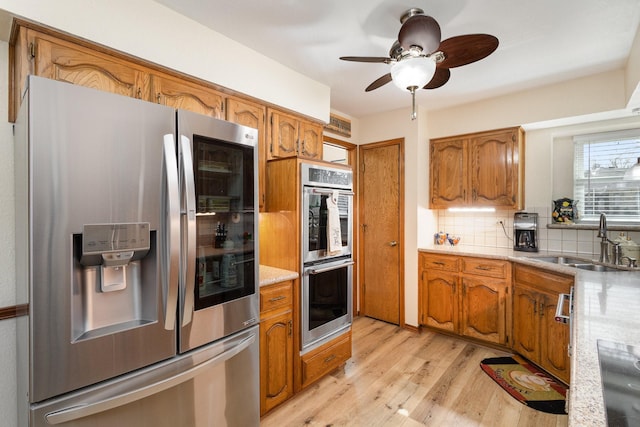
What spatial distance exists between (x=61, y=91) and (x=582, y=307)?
2.17 metres

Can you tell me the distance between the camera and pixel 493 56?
2.35 metres

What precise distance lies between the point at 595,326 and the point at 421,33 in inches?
55.2

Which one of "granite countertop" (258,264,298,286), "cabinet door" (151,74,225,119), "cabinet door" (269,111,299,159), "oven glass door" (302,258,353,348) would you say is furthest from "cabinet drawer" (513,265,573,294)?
"cabinet door" (151,74,225,119)

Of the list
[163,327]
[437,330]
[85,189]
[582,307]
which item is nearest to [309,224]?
[163,327]

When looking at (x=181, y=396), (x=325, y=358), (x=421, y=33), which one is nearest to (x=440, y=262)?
(x=325, y=358)

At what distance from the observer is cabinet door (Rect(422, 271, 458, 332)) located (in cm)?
324

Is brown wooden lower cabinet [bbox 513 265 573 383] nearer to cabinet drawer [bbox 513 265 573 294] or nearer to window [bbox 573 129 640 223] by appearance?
cabinet drawer [bbox 513 265 573 294]

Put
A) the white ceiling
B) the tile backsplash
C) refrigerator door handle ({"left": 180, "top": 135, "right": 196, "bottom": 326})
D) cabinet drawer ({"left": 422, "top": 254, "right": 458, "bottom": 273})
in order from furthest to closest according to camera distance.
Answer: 1. cabinet drawer ({"left": 422, "top": 254, "right": 458, "bottom": 273})
2. the tile backsplash
3. the white ceiling
4. refrigerator door handle ({"left": 180, "top": 135, "right": 196, "bottom": 326})

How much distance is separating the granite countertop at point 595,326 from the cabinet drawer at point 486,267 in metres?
0.70

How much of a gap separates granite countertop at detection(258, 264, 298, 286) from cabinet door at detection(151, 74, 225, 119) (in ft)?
A: 3.72

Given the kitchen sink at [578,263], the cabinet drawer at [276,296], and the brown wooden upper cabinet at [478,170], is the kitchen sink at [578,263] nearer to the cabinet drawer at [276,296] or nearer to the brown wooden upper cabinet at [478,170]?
the brown wooden upper cabinet at [478,170]

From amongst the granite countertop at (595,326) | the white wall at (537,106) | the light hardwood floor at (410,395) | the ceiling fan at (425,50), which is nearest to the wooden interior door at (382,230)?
the white wall at (537,106)

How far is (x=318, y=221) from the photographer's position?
2.42m

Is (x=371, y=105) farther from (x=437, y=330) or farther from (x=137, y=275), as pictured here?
(x=137, y=275)
